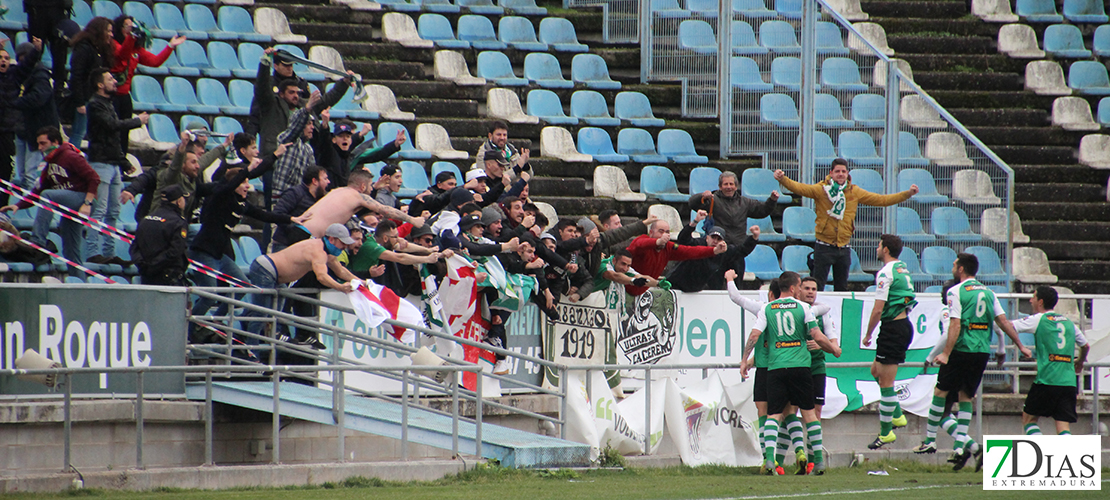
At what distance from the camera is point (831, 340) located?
42.1ft

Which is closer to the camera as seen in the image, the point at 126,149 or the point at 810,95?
the point at 126,149

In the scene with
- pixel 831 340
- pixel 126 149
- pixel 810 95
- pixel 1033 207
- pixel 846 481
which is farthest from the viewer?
pixel 1033 207

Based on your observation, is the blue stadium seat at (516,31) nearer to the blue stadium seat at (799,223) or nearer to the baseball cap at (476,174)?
the blue stadium seat at (799,223)

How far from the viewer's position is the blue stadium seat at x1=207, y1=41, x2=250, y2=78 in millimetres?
17609

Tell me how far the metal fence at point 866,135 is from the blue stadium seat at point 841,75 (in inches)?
0.5

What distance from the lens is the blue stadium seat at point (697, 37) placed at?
757 inches

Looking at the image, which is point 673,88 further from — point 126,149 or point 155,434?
point 155,434

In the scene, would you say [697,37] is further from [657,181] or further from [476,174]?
[476,174]

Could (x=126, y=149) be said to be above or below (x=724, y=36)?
below

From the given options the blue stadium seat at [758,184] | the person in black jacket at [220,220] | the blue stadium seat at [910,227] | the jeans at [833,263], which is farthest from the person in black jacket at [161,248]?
the blue stadium seat at [910,227]

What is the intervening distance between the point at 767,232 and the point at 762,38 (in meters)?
2.94

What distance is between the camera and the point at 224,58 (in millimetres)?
17766

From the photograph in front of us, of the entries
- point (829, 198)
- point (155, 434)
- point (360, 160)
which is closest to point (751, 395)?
point (829, 198)

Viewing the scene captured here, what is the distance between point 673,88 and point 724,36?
4.31 ft
